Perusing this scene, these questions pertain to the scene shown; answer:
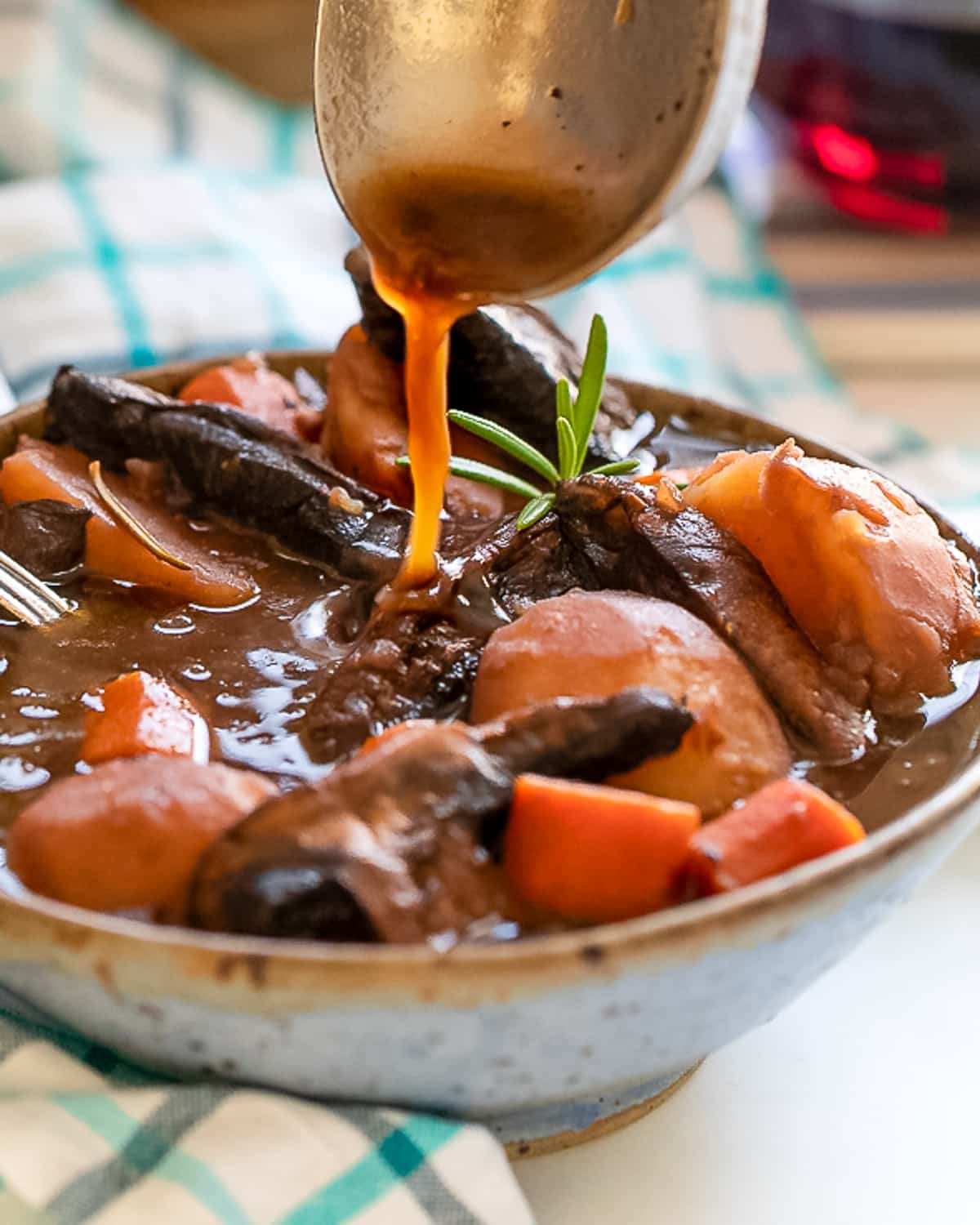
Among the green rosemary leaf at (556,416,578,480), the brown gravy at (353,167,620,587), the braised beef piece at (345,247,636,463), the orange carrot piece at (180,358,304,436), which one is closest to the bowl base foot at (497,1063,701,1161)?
the brown gravy at (353,167,620,587)

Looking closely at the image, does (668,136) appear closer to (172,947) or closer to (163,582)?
(163,582)

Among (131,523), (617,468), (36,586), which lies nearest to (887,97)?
(617,468)

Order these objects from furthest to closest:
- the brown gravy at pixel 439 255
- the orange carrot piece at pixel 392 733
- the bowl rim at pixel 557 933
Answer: the brown gravy at pixel 439 255
the orange carrot piece at pixel 392 733
the bowl rim at pixel 557 933

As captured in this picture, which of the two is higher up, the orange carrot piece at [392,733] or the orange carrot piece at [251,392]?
the orange carrot piece at [392,733]

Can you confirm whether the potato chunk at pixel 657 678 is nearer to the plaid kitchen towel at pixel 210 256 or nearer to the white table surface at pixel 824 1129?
the white table surface at pixel 824 1129

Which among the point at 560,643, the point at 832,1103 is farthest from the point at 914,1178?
the point at 560,643

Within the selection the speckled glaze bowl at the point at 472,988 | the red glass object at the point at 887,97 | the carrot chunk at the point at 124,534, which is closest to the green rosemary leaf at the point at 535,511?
the carrot chunk at the point at 124,534
